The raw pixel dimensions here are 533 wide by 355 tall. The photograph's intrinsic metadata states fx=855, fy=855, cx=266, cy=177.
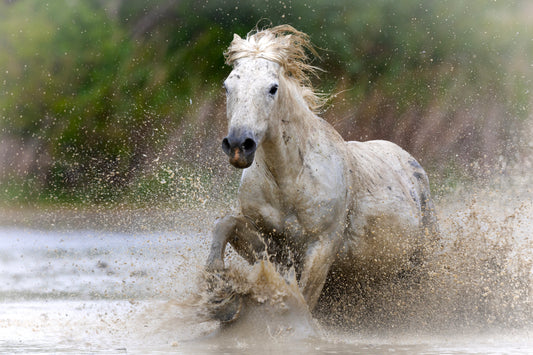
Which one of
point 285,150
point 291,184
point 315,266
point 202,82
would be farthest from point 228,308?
point 202,82

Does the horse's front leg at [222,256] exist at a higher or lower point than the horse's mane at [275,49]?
lower

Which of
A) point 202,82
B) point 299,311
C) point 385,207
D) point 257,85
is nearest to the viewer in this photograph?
point 257,85

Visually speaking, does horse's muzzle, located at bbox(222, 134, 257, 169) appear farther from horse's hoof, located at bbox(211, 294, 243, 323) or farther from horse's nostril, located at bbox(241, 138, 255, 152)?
horse's hoof, located at bbox(211, 294, 243, 323)

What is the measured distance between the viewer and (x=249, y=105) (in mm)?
3926

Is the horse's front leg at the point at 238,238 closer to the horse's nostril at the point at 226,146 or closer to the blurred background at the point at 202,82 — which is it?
the horse's nostril at the point at 226,146

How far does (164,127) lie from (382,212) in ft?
29.6

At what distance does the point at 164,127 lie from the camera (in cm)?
1369

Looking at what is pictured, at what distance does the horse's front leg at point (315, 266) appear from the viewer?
4.42 meters

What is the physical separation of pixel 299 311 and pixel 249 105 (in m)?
1.12

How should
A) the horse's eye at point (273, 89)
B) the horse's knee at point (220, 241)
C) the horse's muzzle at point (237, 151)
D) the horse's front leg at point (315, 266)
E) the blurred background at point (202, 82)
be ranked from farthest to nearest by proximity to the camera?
1. the blurred background at point (202, 82)
2. the horse's front leg at point (315, 266)
3. the horse's knee at point (220, 241)
4. the horse's eye at point (273, 89)
5. the horse's muzzle at point (237, 151)

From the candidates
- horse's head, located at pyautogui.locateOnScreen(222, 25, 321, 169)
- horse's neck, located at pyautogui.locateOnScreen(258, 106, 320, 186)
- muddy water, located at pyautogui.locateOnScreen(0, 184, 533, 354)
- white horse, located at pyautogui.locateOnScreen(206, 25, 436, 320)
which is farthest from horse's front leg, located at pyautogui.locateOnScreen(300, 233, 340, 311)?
horse's head, located at pyautogui.locateOnScreen(222, 25, 321, 169)

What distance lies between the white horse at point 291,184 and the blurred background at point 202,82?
306 inches

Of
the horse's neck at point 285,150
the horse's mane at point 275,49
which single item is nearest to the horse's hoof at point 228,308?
the horse's neck at point 285,150

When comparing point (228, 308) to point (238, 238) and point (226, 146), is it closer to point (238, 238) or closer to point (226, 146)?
point (238, 238)
